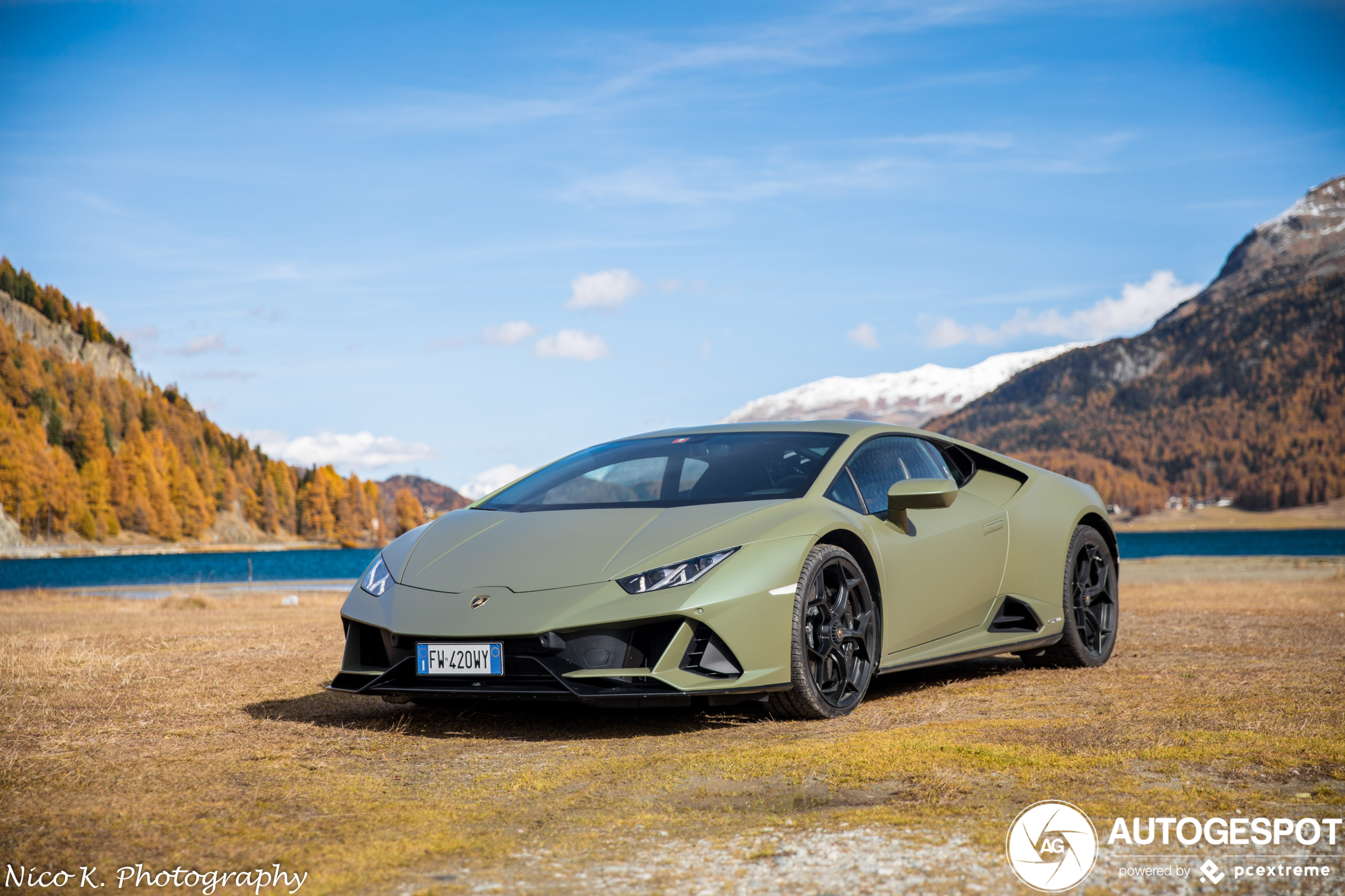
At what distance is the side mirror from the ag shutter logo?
230 cm

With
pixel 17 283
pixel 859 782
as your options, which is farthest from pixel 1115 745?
pixel 17 283

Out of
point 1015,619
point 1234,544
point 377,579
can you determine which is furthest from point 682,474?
point 1234,544

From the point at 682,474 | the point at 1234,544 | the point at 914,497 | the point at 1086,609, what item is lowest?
the point at 1234,544

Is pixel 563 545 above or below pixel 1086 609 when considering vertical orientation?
above

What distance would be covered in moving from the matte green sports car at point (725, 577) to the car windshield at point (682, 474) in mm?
14

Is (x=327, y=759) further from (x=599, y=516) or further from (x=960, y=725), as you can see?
(x=960, y=725)

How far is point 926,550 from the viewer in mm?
5828

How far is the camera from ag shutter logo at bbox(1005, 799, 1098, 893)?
2.72m

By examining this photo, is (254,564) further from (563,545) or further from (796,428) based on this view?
(563,545)

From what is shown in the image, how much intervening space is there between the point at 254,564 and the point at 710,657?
9041 centimetres

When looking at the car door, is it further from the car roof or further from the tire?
the tire

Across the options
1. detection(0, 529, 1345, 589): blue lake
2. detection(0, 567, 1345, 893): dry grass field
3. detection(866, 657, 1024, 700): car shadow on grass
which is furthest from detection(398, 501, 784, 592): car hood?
detection(0, 529, 1345, 589): blue lake

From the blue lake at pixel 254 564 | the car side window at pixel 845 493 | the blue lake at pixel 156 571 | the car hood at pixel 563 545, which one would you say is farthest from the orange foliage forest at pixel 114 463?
the car side window at pixel 845 493

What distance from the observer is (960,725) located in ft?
15.9
